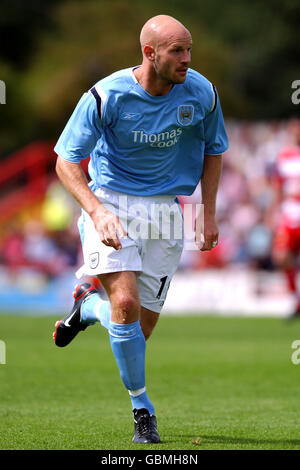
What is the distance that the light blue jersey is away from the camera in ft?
18.5

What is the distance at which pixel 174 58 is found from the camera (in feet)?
18.2

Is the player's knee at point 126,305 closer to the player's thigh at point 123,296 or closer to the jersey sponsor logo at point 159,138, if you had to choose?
the player's thigh at point 123,296

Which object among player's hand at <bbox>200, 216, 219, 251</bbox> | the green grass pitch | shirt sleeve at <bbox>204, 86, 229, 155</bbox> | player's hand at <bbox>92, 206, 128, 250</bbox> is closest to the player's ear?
shirt sleeve at <bbox>204, 86, 229, 155</bbox>

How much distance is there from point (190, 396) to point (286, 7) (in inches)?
1672

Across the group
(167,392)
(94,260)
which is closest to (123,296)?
(94,260)

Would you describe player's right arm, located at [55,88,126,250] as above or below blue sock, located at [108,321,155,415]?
above

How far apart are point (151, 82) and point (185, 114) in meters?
0.30

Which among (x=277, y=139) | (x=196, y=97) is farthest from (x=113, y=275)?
(x=277, y=139)

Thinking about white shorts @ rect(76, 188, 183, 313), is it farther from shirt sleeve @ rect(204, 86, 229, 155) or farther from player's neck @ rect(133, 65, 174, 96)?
player's neck @ rect(133, 65, 174, 96)

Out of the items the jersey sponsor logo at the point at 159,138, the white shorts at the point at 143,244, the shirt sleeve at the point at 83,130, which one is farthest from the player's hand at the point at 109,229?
the jersey sponsor logo at the point at 159,138

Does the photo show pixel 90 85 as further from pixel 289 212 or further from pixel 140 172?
pixel 140 172

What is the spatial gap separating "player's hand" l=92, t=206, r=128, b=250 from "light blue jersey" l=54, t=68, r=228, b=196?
0.47 metres

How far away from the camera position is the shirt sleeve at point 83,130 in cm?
561

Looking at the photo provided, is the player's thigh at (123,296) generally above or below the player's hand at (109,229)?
below
